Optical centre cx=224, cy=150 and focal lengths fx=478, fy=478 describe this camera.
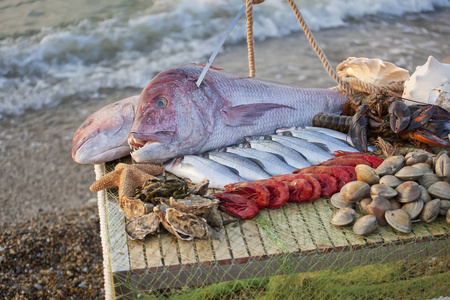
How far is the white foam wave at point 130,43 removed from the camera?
9.94 meters

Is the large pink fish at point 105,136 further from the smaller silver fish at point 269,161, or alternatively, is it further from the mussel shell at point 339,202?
the mussel shell at point 339,202

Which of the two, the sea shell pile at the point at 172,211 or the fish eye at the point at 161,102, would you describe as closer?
the sea shell pile at the point at 172,211

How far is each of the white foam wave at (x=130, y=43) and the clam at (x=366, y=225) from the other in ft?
24.6

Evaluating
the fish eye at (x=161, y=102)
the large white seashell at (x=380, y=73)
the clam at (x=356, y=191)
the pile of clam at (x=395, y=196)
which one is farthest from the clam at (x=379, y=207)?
the large white seashell at (x=380, y=73)

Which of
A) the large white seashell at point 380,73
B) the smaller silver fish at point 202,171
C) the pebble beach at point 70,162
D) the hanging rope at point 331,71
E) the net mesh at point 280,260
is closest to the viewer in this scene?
the net mesh at point 280,260

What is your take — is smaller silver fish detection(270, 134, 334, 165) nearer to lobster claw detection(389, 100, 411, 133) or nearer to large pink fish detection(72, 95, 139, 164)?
lobster claw detection(389, 100, 411, 133)

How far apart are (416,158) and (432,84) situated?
1001mm

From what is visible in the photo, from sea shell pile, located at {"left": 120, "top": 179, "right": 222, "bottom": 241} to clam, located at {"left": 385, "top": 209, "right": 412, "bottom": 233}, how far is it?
42.9 inches

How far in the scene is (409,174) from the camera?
10.4 ft

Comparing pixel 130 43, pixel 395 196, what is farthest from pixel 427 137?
pixel 130 43

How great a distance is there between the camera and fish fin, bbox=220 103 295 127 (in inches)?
155

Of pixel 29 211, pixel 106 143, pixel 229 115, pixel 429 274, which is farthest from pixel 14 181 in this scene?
pixel 429 274

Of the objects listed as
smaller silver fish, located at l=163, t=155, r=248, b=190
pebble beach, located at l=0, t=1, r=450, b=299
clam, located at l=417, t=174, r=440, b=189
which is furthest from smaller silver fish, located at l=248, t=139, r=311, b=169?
pebble beach, located at l=0, t=1, r=450, b=299

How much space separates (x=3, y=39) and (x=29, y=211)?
6.16 metres
